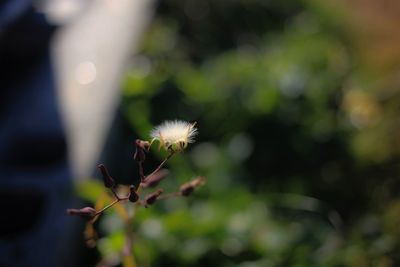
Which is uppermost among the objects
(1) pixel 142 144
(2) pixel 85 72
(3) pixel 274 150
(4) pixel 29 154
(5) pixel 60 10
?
(5) pixel 60 10

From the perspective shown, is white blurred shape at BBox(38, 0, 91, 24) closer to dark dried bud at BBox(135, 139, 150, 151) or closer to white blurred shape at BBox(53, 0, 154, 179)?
white blurred shape at BBox(53, 0, 154, 179)

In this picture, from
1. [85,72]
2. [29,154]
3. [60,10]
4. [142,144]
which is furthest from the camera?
[85,72]

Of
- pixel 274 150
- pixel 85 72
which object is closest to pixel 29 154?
pixel 85 72

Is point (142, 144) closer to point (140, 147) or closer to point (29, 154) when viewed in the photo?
point (140, 147)

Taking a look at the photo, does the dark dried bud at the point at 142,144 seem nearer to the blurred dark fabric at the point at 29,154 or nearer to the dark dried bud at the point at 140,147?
the dark dried bud at the point at 140,147

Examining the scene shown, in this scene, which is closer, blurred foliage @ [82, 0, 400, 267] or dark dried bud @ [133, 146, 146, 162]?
dark dried bud @ [133, 146, 146, 162]

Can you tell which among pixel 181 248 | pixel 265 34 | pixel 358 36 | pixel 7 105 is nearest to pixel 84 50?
pixel 7 105

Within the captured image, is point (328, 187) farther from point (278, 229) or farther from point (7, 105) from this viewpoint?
point (7, 105)

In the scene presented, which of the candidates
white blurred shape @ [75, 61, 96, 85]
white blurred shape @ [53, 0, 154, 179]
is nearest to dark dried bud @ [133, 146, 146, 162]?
white blurred shape @ [53, 0, 154, 179]
